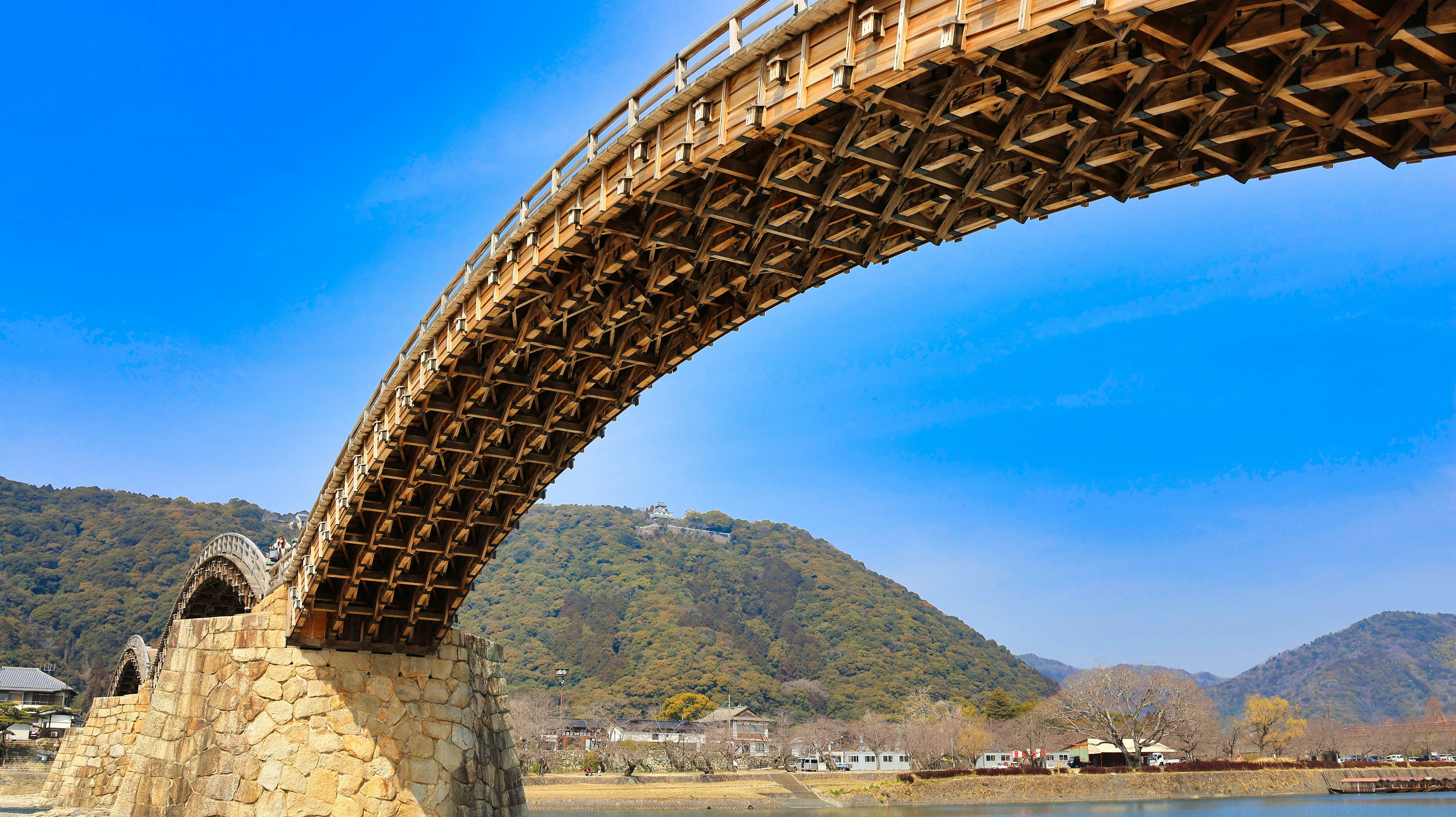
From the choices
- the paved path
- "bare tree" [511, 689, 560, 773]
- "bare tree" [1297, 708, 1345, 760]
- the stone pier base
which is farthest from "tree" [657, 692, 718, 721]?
the stone pier base

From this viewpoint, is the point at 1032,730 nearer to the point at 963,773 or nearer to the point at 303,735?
the point at 963,773

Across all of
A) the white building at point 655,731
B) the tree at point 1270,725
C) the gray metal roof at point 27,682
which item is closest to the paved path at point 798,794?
the white building at point 655,731

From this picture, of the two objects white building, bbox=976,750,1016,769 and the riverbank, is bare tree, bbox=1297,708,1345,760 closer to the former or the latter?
the riverbank

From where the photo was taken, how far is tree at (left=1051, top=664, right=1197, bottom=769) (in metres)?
63.2

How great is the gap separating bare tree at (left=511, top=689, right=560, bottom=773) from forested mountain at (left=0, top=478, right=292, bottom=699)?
3468cm

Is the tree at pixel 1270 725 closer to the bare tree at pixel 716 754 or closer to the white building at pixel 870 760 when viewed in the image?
the white building at pixel 870 760

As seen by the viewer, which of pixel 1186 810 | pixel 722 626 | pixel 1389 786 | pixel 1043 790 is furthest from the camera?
pixel 722 626

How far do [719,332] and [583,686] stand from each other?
98.8m

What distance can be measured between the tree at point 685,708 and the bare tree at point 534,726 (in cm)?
1070

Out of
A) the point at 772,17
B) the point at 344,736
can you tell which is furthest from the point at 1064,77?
the point at 344,736

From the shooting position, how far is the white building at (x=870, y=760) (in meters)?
78.2

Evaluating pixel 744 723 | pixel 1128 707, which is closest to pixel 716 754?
pixel 744 723

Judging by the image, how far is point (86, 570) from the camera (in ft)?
338

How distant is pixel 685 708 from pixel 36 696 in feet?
177
